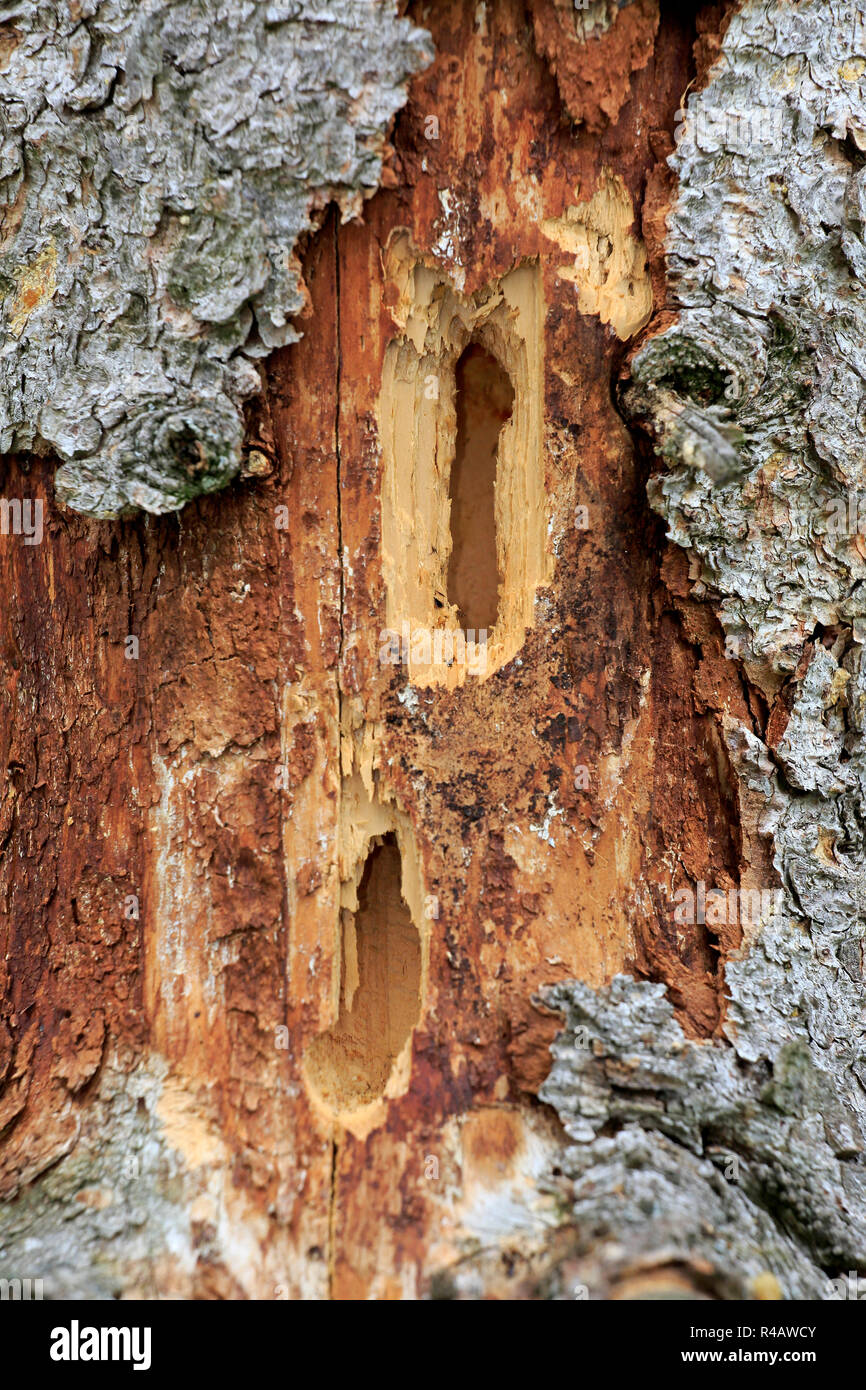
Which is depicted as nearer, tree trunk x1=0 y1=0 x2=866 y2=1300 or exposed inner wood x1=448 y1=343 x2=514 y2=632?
tree trunk x1=0 y1=0 x2=866 y2=1300

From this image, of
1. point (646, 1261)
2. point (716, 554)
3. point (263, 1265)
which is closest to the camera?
point (646, 1261)

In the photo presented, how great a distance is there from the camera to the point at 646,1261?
1.50m

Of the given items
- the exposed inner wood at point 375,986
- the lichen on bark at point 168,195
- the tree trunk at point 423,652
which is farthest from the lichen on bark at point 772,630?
the lichen on bark at point 168,195

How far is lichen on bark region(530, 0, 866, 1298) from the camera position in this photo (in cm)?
167

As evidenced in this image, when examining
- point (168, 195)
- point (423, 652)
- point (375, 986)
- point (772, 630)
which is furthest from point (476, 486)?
point (375, 986)

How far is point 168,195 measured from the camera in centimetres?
166

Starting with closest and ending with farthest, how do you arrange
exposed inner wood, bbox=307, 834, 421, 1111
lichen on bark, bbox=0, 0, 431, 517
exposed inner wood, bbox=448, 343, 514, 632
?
Answer: lichen on bark, bbox=0, 0, 431, 517
exposed inner wood, bbox=307, 834, 421, 1111
exposed inner wood, bbox=448, 343, 514, 632

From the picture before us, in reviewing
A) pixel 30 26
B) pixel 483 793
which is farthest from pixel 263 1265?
pixel 30 26

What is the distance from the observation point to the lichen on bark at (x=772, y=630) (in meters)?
1.67

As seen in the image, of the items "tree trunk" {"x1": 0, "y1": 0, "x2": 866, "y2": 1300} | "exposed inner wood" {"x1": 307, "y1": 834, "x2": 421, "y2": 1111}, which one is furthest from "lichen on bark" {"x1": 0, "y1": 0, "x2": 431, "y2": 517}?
"exposed inner wood" {"x1": 307, "y1": 834, "x2": 421, "y2": 1111}

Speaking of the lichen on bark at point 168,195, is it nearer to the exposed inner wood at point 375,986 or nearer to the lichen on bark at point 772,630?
the lichen on bark at point 772,630

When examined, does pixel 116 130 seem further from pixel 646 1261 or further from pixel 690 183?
pixel 646 1261

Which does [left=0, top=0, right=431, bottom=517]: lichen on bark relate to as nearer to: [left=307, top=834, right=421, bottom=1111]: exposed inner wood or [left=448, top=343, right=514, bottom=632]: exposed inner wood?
[left=448, top=343, right=514, bottom=632]: exposed inner wood

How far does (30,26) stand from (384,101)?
69 centimetres
